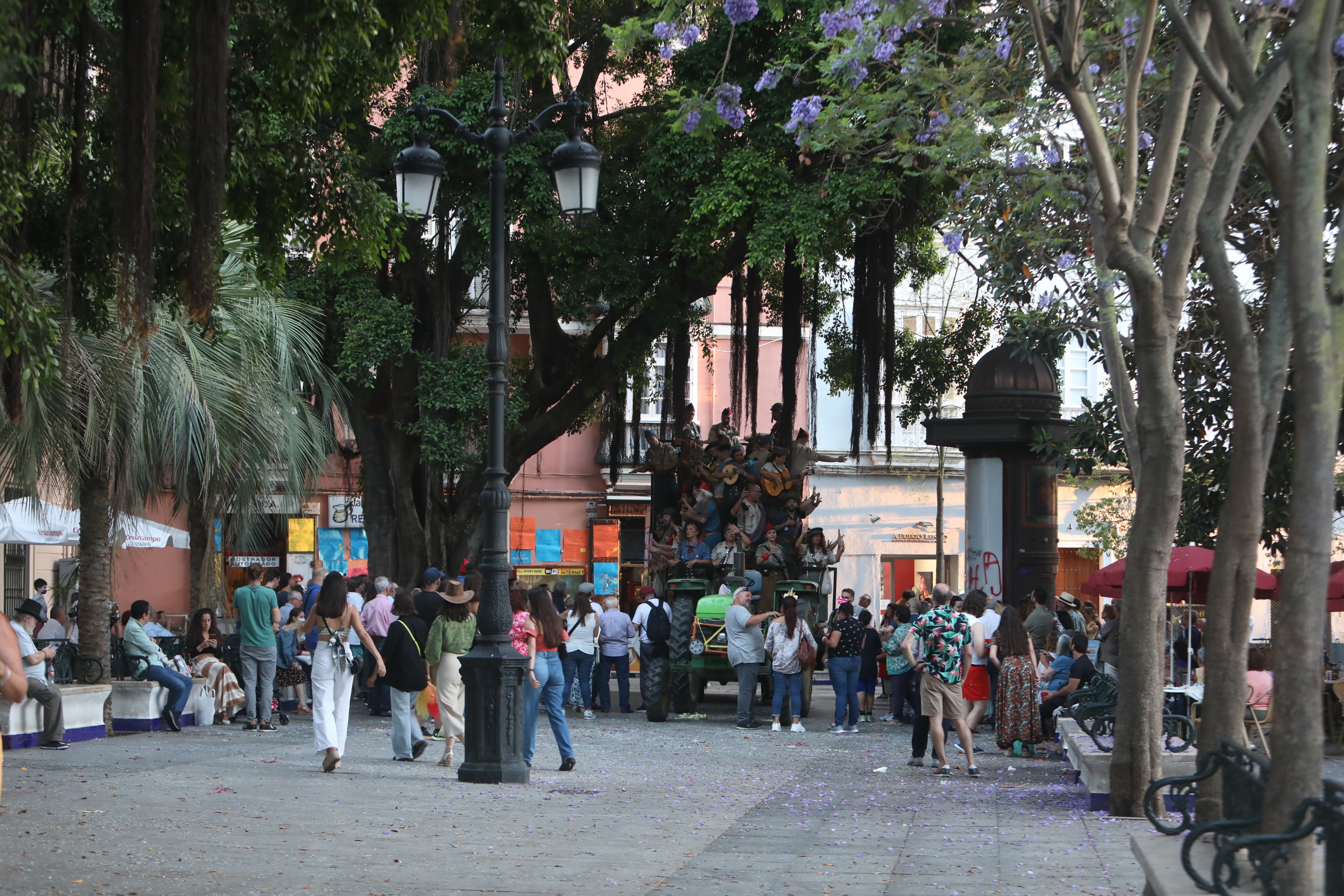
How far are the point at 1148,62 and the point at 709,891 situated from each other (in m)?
8.46

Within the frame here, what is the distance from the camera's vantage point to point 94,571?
53.4 feet

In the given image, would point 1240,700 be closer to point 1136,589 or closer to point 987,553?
point 1136,589

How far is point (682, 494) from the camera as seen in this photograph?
21.0 metres

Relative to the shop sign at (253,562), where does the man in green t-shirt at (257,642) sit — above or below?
below

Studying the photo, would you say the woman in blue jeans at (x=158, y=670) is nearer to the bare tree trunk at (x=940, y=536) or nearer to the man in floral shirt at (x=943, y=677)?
the man in floral shirt at (x=943, y=677)

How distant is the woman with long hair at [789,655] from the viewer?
55.6 feet

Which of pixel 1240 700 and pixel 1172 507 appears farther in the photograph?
pixel 1172 507

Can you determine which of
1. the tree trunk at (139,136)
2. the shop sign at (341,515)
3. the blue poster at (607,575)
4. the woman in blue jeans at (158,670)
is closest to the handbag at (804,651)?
the woman in blue jeans at (158,670)

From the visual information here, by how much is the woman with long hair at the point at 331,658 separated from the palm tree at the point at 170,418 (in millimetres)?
2396

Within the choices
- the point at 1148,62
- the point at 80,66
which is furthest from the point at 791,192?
the point at 80,66

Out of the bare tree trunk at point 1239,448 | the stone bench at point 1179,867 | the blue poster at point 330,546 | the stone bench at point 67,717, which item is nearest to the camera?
the stone bench at point 1179,867

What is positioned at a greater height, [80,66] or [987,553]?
[80,66]

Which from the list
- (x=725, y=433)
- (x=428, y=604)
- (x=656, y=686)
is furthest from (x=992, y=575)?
(x=428, y=604)

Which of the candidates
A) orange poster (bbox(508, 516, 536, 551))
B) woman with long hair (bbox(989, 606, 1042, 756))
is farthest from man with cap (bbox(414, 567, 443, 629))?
orange poster (bbox(508, 516, 536, 551))
